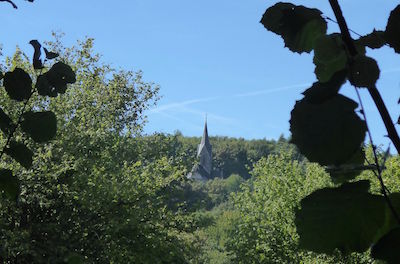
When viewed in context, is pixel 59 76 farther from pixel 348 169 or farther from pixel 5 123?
pixel 348 169

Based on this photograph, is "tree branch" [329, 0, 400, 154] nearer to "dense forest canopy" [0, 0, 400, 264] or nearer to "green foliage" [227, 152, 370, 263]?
"dense forest canopy" [0, 0, 400, 264]

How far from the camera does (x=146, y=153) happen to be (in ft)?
57.8

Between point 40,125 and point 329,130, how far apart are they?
1.97ft

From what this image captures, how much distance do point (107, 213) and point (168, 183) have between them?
8.53ft

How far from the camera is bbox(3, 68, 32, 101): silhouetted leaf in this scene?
996mm

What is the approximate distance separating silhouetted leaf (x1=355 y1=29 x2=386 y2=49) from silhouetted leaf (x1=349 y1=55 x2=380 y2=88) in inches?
8.4

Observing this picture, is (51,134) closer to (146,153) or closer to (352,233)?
(352,233)

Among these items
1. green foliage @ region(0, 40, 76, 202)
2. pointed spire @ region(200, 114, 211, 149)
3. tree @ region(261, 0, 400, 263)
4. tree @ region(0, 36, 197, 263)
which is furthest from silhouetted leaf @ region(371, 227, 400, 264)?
pointed spire @ region(200, 114, 211, 149)

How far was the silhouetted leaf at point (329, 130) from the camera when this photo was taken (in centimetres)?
50

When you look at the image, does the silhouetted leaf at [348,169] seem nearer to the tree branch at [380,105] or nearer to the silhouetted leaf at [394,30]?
the tree branch at [380,105]

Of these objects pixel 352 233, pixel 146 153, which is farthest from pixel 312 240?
pixel 146 153

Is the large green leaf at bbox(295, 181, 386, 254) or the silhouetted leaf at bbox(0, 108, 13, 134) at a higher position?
the silhouetted leaf at bbox(0, 108, 13, 134)

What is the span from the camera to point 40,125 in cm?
94

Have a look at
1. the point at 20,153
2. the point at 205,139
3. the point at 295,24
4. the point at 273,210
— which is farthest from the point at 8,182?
the point at 205,139
